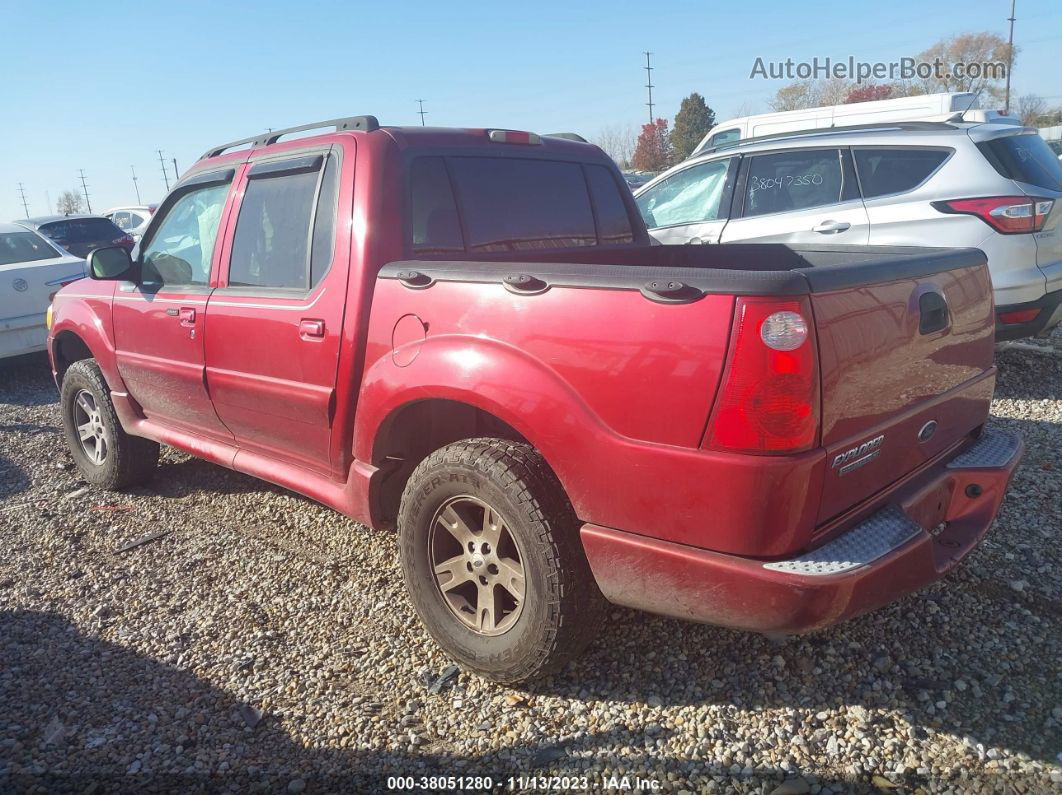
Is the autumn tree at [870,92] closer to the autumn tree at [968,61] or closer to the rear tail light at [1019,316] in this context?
the autumn tree at [968,61]

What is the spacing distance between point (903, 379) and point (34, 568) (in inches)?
159

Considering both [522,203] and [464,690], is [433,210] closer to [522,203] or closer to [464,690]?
[522,203]

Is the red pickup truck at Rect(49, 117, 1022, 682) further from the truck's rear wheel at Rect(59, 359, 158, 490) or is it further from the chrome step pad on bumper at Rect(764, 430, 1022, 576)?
the truck's rear wheel at Rect(59, 359, 158, 490)

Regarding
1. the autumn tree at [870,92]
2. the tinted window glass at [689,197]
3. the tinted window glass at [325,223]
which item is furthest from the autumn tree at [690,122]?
the tinted window glass at [325,223]

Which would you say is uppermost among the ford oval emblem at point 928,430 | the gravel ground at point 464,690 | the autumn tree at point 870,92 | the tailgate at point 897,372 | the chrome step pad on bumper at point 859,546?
the autumn tree at point 870,92

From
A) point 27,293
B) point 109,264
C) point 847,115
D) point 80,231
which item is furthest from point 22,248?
point 847,115

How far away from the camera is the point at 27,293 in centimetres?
758

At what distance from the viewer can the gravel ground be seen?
2.31 meters

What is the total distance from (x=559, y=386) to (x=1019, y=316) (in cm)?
434

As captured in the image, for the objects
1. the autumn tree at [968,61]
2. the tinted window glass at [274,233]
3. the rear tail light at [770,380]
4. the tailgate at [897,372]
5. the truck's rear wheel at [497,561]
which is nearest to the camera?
the rear tail light at [770,380]

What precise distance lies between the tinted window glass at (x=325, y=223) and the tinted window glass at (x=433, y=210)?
1.06ft

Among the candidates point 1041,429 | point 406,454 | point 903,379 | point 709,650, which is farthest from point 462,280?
point 1041,429

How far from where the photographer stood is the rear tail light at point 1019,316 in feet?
16.9

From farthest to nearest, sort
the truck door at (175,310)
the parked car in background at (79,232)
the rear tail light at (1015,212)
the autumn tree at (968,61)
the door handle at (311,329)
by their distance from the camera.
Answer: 1. the autumn tree at (968,61)
2. the parked car in background at (79,232)
3. the rear tail light at (1015,212)
4. the truck door at (175,310)
5. the door handle at (311,329)
